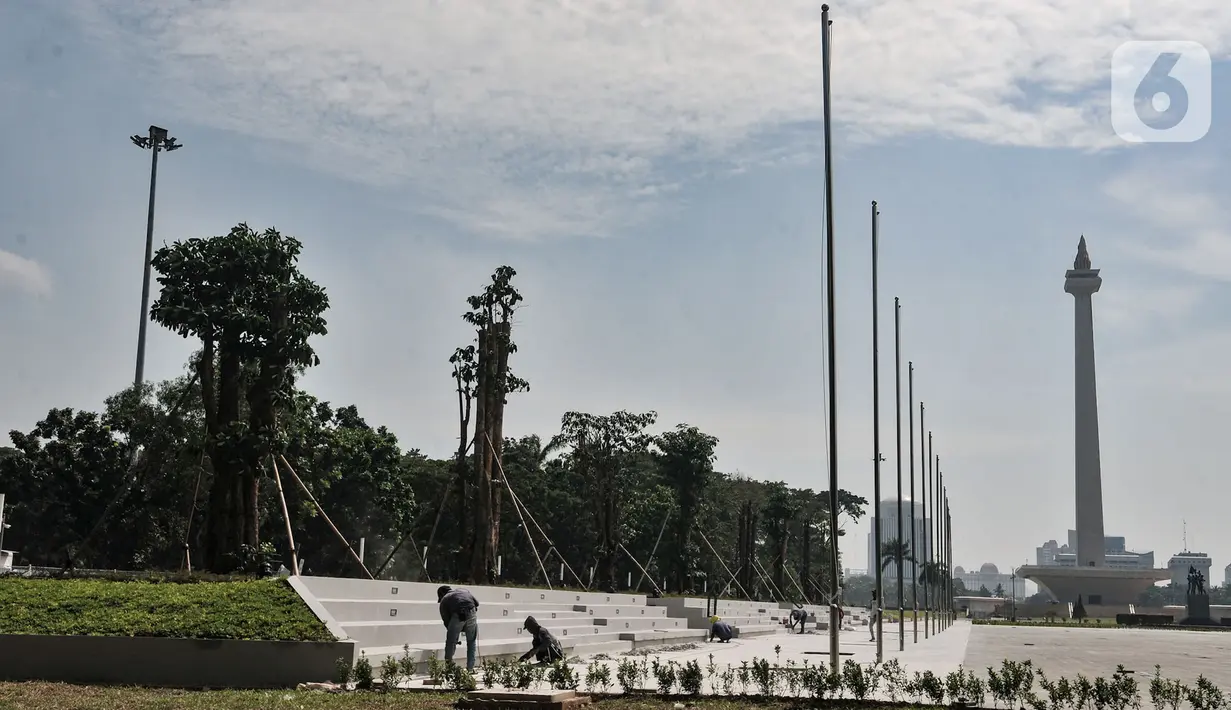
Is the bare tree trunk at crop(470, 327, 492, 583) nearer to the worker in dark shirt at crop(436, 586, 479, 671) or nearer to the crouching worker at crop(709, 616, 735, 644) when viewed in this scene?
the crouching worker at crop(709, 616, 735, 644)

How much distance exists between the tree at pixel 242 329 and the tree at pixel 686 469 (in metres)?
41.3

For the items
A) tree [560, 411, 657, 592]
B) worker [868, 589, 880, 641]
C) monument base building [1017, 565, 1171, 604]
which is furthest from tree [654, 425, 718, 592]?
monument base building [1017, 565, 1171, 604]

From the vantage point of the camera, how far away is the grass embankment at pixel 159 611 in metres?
16.2

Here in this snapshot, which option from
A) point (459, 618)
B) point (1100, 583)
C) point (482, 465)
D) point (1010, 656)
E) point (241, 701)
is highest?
point (482, 465)

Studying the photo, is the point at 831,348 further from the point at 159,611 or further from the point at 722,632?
the point at 722,632

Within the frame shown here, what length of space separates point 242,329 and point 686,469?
4348 cm

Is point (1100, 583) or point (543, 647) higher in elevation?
point (543, 647)

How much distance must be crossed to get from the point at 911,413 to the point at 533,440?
4375 cm

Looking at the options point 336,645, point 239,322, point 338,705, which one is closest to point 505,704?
point 338,705

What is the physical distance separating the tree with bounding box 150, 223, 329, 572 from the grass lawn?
10567mm

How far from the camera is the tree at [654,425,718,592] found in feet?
220

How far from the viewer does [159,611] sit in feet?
55.6

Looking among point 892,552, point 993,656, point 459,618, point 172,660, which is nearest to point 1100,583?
point 892,552

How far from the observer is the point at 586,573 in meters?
74.2
